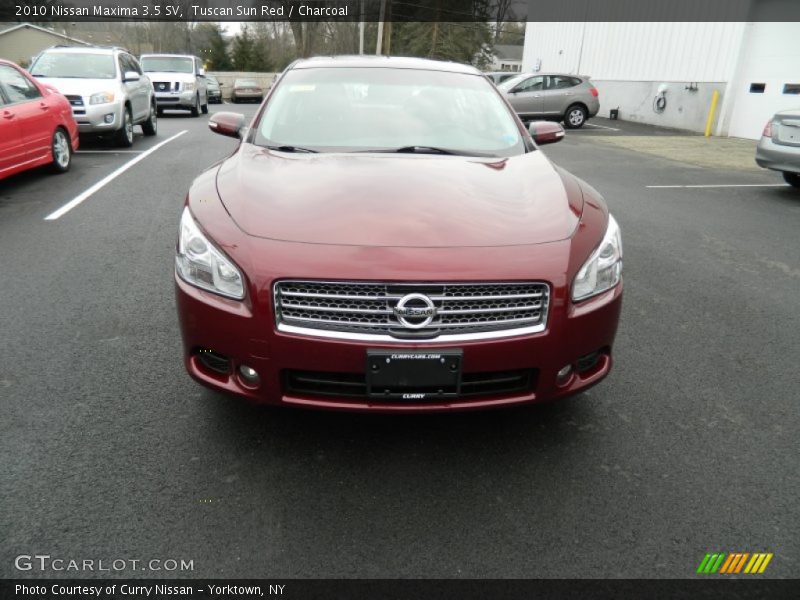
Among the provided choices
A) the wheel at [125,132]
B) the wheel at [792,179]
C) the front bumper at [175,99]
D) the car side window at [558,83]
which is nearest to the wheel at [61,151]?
the wheel at [125,132]

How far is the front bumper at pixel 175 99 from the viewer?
19031 mm

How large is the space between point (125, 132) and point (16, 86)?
3.73 meters

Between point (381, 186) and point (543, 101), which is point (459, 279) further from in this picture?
point (543, 101)

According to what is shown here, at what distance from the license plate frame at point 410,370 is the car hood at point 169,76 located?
19254mm

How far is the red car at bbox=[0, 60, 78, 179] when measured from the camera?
700cm

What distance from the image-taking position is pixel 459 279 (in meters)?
2.29

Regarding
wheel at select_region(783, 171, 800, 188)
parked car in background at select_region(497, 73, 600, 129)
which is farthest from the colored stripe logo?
parked car in background at select_region(497, 73, 600, 129)

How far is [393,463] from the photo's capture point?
2.60m

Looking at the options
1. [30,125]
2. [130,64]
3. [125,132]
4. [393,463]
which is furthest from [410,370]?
[130,64]

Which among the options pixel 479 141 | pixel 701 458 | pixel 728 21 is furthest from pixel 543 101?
pixel 701 458

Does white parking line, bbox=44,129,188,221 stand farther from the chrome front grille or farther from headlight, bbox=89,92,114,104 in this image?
the chrome front grille

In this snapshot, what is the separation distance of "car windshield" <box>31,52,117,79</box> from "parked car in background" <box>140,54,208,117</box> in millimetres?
7549

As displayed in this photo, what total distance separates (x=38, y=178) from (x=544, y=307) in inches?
321

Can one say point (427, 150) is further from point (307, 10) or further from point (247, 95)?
point (307, 10)
